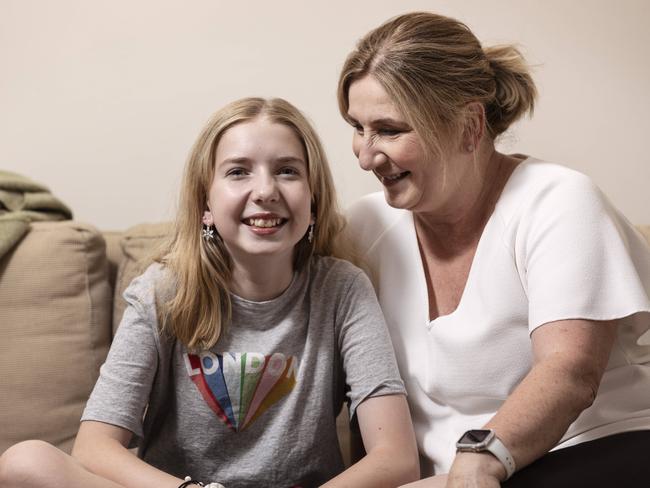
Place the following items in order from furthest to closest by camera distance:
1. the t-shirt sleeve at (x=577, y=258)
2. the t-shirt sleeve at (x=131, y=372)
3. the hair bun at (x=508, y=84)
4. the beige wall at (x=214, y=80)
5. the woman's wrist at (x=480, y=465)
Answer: the beige wall at (x=214, y=80) < the hair bun at (x=508, y=84) < the t-shirt sleeve at (x=131, y=372) < the t-shirt sleeve at (x=577, y=258) < the woman's wrist at (x=480, y=465)

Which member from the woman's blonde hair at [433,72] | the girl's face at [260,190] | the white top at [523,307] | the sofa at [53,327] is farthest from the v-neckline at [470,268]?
the sofa at [53,327]

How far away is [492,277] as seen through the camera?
140 centimetres

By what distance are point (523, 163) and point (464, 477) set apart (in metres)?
0.64

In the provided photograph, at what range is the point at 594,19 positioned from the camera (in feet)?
6.66

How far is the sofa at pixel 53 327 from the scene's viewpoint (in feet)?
5.80

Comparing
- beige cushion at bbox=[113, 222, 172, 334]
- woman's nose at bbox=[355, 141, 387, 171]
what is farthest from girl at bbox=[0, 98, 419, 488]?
beige cushion at bbox=[113, 222, 172, 334]

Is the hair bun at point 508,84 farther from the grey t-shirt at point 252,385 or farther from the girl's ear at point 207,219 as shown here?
the girl's ear at point 207,219

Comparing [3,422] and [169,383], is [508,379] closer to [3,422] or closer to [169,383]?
[169,383]

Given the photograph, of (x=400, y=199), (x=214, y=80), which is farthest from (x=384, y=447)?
(x=214, y=80)

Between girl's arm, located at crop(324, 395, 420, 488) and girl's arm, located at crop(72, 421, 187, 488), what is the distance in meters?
0.28

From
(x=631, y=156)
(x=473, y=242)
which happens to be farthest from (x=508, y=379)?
(x=631, y=156)

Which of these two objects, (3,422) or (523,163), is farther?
(3,422)

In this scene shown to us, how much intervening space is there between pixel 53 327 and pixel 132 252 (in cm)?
24

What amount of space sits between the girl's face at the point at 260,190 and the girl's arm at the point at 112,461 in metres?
0.39
